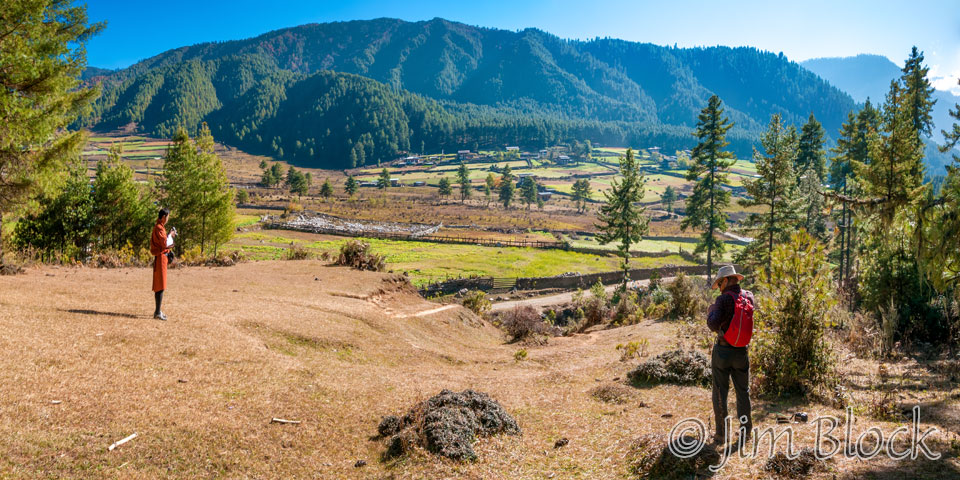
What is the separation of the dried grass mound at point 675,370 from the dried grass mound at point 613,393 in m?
0.73

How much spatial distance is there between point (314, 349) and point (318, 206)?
11008 centimetres

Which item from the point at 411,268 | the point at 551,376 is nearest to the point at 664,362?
the point at 551,376

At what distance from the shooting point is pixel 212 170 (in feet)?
120

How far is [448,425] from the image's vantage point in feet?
25.1

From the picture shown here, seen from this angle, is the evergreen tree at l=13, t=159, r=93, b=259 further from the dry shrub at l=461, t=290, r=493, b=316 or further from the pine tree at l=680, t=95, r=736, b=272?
the pine tree at l=680, t=95, r=736, b=272

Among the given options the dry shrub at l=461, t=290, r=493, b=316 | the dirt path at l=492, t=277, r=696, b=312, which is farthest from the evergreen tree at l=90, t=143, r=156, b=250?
the dirt path at l=492, t=277, r=696, b=312

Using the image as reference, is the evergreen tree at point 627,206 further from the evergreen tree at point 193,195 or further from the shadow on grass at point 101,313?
the shadow on grass at point 101,313

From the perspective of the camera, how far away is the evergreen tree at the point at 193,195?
114 ft

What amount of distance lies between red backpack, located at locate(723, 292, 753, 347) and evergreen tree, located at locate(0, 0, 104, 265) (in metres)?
19.6

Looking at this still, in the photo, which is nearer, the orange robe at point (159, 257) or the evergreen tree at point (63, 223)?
the orange robe at point (159, 257)

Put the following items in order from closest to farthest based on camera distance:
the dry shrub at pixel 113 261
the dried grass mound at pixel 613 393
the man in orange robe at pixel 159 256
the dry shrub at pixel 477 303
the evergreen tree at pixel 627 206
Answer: the dried grass mound at pixel 613 393, the man in orange robe at pixel 159 256, the dry shrub at pixel 113 261, the dry shrub at pixel 477 303, the evergreen tree at pixel 627 206

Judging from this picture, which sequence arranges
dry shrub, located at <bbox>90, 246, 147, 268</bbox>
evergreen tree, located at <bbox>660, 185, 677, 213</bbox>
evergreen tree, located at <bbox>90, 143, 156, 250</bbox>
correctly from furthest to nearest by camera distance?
evergreen tree, located at <bbox>660, 185, 677, 213</bbox>, evergreen tree, located at <bbox>90, 143, 156, 250</bbox>, dry shrub, located at <bbox>90, 246, 147, 268</bbox>

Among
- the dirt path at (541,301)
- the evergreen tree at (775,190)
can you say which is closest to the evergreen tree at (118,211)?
the dirt path at (541,301)

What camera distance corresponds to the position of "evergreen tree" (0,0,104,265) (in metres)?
15.0
